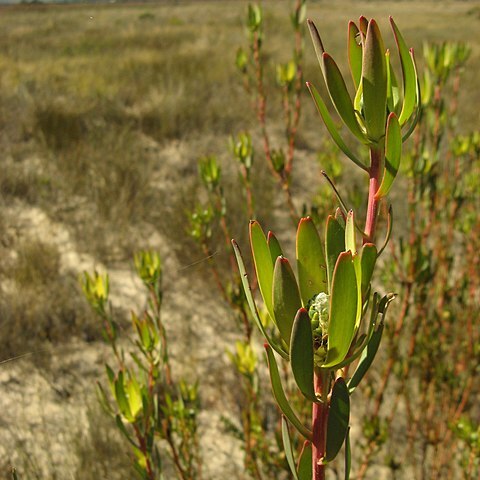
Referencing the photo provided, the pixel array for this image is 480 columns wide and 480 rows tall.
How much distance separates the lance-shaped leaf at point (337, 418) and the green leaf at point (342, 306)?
0.15ft

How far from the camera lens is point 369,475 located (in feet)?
7.85

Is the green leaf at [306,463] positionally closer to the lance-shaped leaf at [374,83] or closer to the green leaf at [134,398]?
the lance-shaped leaf at [374,83]

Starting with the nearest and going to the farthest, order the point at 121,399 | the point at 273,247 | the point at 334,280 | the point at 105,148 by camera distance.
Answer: the point at 334,280
the point at 273,247
the point at 121,399
the point at 105,148

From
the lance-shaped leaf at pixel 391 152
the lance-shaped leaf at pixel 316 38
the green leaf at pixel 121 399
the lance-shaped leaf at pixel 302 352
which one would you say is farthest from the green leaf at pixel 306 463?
the green leaf at pixel 121 399

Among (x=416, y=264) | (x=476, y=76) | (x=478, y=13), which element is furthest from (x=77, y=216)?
(x=478, y=13)

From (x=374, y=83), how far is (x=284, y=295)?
206 millimetres

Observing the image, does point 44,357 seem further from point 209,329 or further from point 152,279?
point 152,279

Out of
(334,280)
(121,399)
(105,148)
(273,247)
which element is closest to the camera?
(334,280)

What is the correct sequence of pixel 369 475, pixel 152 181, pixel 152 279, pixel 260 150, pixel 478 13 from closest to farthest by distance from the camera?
pixel 152 279, pixel 369 475, pixel 152 181, pixel 260 150, pixel 478 13

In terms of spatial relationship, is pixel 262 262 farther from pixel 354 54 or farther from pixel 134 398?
pixel 134 398

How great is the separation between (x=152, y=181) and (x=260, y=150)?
1.35 meters

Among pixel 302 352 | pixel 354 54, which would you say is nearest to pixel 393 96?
pixel 354 54

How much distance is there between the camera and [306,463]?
0.55 meters

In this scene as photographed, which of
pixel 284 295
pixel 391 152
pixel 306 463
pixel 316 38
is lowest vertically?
pixel 306 463
